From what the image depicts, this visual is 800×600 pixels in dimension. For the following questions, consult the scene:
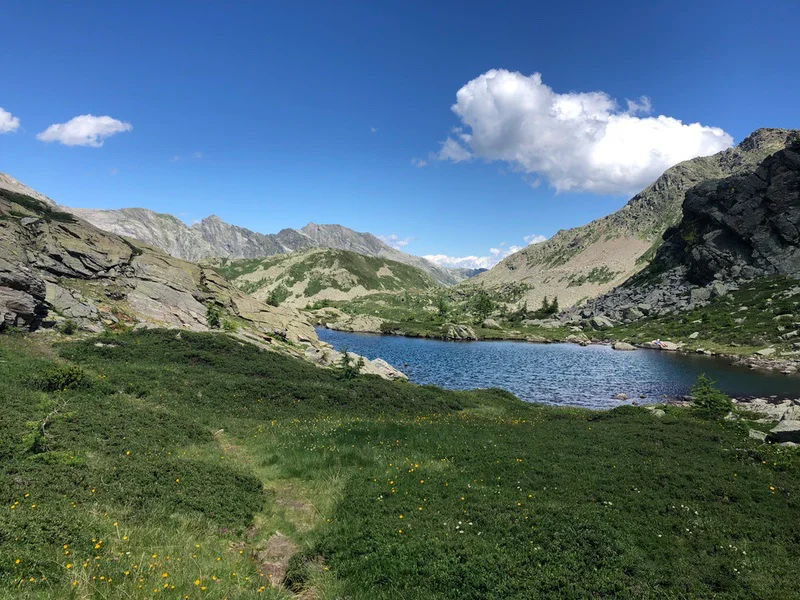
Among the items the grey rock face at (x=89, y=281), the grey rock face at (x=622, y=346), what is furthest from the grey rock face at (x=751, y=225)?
the grey rock face at (x=89, y=281)

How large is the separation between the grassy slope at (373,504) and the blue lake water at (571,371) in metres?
34.8

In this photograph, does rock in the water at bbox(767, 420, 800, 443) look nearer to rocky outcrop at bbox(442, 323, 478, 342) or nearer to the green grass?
the green grass

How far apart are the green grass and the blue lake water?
37.5 ft

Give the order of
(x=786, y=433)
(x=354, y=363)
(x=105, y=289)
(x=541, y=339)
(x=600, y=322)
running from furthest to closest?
(x=600, y=322), (x=541, y=339), (x=354, y=363), (x=105, y=289), (x=786, y=433)

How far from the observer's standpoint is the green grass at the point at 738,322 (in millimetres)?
87812

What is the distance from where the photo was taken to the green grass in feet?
288

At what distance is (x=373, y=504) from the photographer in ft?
50.2

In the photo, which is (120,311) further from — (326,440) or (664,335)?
(664,335)

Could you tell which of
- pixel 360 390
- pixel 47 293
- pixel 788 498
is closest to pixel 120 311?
pixel 47 293

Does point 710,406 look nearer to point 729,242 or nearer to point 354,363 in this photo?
point 354,363

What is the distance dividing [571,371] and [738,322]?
57318 mm

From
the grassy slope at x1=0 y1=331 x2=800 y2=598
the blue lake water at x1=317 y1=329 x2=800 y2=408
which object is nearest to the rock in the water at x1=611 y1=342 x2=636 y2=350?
the blue lake water at x1=317 y1=329 x2=800 y2=408

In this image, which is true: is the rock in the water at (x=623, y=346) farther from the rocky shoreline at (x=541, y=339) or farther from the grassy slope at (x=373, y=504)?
the grassy slope at (x=373, y=504)

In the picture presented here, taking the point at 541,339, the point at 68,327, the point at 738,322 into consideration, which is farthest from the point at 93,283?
the point at 738,322
